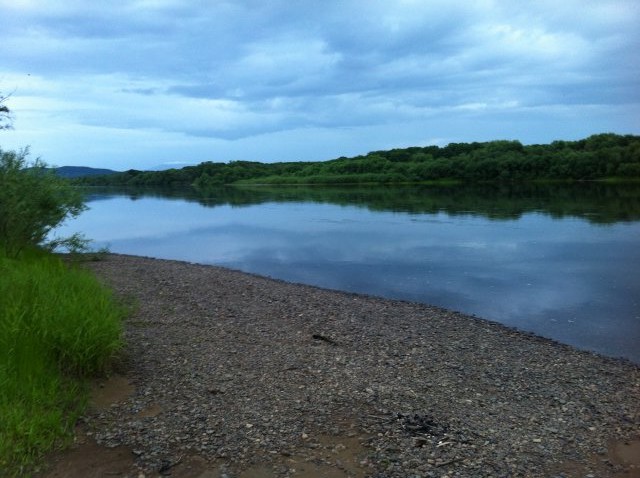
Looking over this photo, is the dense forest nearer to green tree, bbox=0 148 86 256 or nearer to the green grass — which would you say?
green tree, bbox=0 148 86 256

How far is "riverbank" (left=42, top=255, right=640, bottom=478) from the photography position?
5.12 m

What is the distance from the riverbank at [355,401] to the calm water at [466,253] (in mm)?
3039

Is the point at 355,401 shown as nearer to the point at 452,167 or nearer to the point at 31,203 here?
the point at 31,203

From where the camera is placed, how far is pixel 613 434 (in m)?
6.25

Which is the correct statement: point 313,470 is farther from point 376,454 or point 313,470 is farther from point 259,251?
point 259,251

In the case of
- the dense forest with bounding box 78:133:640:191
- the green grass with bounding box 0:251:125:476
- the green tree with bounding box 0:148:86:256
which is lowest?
the green grass with bounding box 0:251:125:476

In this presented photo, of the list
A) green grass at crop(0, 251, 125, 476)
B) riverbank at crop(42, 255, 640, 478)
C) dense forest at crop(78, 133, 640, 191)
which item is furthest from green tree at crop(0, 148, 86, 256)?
dense forest at crop(78, 133, 640, 191)

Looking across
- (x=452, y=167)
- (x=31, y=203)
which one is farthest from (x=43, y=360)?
(x=452, y=167)

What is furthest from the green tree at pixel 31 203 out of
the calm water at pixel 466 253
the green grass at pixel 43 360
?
the calm water at pixel 466 253

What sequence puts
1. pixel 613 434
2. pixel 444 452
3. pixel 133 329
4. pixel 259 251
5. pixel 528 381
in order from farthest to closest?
pixel 259 251, pixel 133 329, pixel 528 381, pixel 613 434, pixel 444 452

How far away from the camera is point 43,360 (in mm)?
6035

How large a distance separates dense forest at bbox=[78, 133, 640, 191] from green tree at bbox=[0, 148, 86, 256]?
75.4 m

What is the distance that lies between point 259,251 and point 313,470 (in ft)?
73.6

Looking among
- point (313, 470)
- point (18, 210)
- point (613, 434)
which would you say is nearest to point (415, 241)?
point (18, 210)
